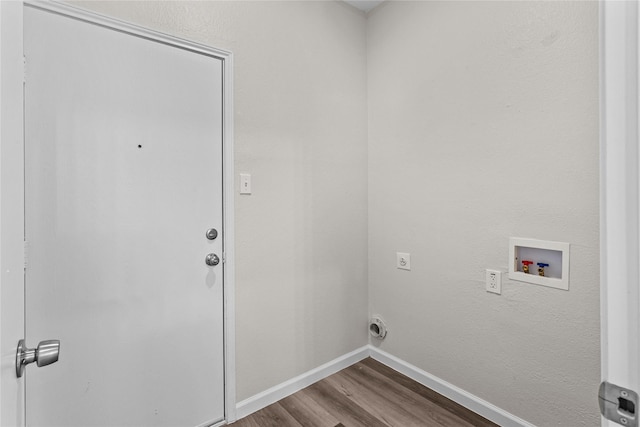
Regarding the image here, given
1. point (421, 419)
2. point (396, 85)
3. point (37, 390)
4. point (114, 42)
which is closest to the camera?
point (37, 390)

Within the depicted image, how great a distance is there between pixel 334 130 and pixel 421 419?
6.05ft

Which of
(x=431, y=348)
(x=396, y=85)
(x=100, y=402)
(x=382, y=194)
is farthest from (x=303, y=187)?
(x=100, y=402)

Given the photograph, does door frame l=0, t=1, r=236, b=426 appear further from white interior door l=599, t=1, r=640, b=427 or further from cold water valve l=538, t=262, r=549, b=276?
cold water valve l=538, t=262, r=549, b=276

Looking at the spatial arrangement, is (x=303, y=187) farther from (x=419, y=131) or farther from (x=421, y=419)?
(x=421, y=419)

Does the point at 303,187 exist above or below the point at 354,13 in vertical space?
below

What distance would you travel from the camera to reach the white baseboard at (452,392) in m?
1.62

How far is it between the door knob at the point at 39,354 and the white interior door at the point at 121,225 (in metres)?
0.78

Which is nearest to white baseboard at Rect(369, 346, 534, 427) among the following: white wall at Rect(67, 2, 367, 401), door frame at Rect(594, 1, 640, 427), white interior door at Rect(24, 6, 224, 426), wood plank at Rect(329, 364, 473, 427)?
wood plank at Rect(329, 364, 473, 427)

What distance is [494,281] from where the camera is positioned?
Result: 5.42 ft

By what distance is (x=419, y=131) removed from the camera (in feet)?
6.54

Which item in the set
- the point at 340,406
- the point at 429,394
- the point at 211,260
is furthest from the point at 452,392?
the point at 211,260

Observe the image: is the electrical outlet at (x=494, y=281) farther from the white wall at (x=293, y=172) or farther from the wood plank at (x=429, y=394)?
the white wall at (x=293, y=172)

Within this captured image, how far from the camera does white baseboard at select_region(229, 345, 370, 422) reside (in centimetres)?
175

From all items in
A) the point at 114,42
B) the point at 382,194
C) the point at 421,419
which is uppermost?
the point at 114,42
